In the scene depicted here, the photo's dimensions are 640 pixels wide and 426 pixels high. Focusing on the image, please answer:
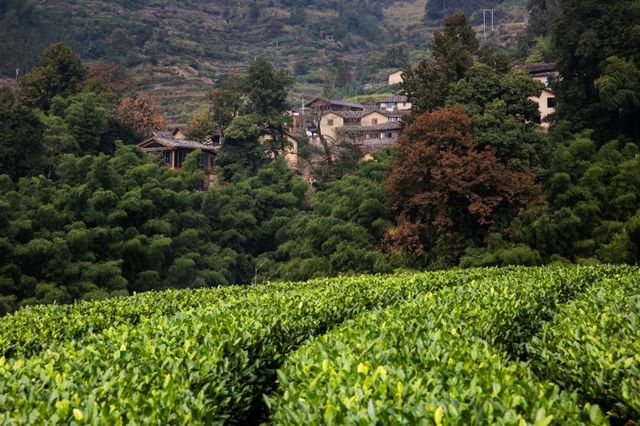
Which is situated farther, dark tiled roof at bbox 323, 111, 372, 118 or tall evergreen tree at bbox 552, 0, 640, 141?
dark tiled roof at bbox 323, 111, 372, 118

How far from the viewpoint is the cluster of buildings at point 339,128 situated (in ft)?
109

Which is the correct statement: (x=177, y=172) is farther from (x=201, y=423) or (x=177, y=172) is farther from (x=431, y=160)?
(x=201, y=423)

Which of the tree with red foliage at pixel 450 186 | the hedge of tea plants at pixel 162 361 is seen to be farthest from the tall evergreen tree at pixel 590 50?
the hedge of tea plants at pixel 162 361

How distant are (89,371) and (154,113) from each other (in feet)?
123

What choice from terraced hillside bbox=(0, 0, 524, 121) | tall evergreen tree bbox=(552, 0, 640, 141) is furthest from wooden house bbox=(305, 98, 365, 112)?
tall evergreen tree bbox=(552, 0, 640, 141)

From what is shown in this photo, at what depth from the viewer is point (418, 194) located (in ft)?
66.0

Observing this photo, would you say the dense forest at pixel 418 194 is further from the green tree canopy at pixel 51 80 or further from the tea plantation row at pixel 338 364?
the tea plantation row at pixel 338 364

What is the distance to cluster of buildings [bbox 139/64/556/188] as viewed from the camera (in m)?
33.3

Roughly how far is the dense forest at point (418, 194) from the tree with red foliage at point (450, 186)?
6cm

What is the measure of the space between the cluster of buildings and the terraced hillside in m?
15.2

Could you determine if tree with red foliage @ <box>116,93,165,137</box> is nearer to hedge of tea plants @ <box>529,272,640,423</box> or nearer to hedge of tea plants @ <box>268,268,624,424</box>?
hedge of tea plants @ <box>268,268,624,424</box>

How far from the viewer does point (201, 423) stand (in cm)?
428

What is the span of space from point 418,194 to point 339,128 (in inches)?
1041

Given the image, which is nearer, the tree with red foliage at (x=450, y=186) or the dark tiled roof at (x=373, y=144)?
the tree with red foliage at (x=450, y=186)
